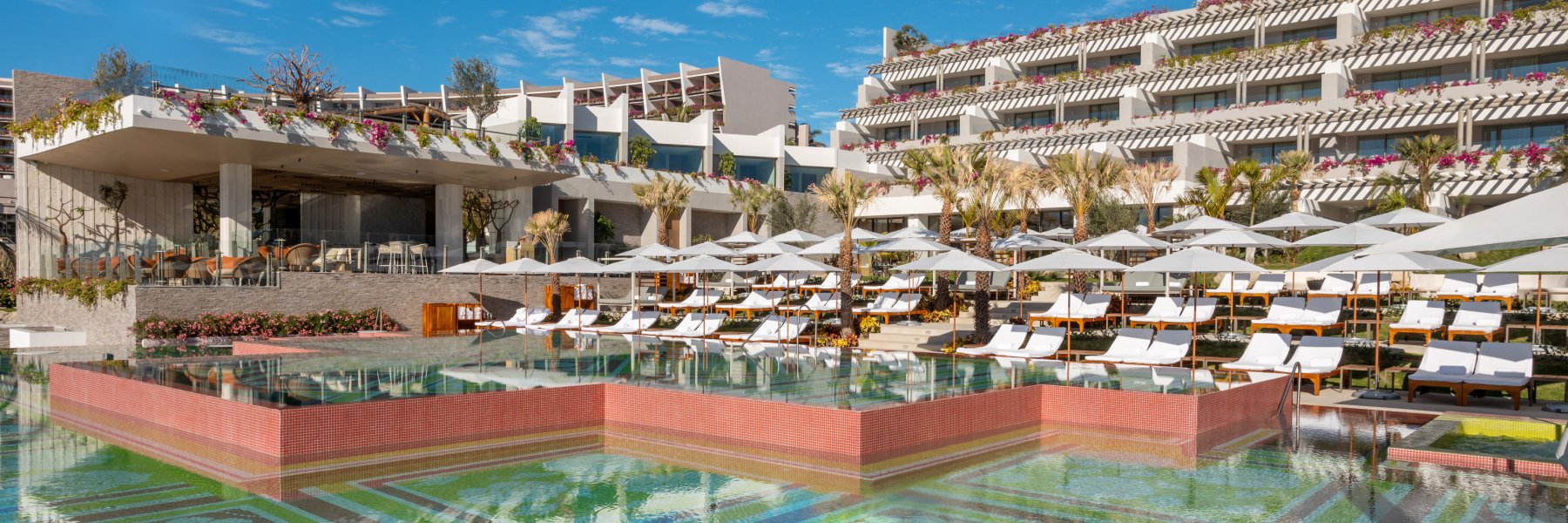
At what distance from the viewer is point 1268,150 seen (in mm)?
42281

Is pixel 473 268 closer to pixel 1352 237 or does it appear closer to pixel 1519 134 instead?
pixel 1352 237

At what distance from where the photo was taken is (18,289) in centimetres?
2433

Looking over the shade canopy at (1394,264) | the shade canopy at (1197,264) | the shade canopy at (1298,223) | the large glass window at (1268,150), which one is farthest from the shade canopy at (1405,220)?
the large glass window at (1268,150)

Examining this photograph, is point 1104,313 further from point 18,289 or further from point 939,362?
point 18,289

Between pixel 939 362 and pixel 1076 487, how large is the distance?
13.4 feet

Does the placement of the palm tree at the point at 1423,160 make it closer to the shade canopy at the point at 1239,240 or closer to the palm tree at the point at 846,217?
the shade canopy at the point at 1239,240

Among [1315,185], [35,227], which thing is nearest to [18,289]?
[35,227]

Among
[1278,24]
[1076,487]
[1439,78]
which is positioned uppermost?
[1278,24]

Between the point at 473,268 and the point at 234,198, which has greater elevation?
the point at 234,198

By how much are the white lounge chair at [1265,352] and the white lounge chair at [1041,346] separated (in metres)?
2.26

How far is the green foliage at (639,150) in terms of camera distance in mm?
39938

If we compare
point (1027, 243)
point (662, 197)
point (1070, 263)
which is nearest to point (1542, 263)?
point (1070, 263)

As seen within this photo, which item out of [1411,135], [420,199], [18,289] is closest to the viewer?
[18,289]

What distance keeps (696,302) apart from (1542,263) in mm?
16769
